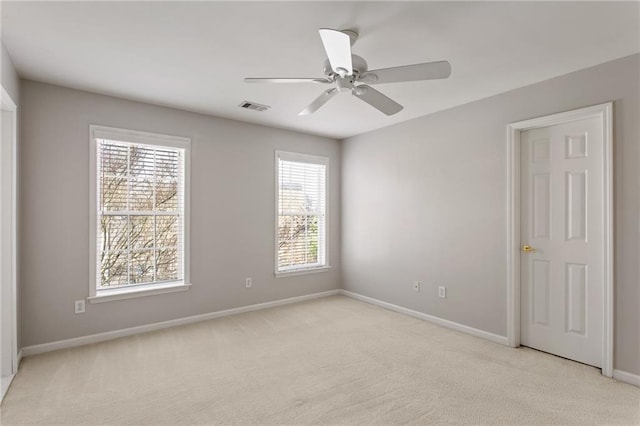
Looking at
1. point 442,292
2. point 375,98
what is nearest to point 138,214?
point 375,98

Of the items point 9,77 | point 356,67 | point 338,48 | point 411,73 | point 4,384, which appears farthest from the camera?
point 9,77

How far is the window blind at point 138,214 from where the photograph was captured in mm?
3605

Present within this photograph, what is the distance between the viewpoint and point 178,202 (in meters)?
4.06

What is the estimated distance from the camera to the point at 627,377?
2625 mm

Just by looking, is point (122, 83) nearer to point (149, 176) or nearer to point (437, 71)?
point (149, 176)

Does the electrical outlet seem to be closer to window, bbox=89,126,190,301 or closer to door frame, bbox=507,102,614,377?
door frame, bbox=507,102,614,377

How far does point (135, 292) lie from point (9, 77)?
223 cm

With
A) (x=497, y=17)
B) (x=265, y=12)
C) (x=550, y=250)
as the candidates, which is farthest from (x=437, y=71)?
(x=550, y=250)

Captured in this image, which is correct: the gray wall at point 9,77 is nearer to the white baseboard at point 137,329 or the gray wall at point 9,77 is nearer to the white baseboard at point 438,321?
the white baseboard at point 137,329

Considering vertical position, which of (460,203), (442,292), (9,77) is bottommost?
(442,292)

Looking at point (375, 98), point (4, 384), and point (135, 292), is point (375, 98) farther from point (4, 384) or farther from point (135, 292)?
point (4, 384)

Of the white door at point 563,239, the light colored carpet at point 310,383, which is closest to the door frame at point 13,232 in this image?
the light colored carpet at point 310,383

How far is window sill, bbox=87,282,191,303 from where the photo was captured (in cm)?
350

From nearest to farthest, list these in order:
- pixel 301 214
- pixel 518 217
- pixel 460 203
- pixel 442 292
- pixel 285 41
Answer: pixel 285 41, pixel 518 217, pixel 460 203, pixel 442 292, pixel 301 214
